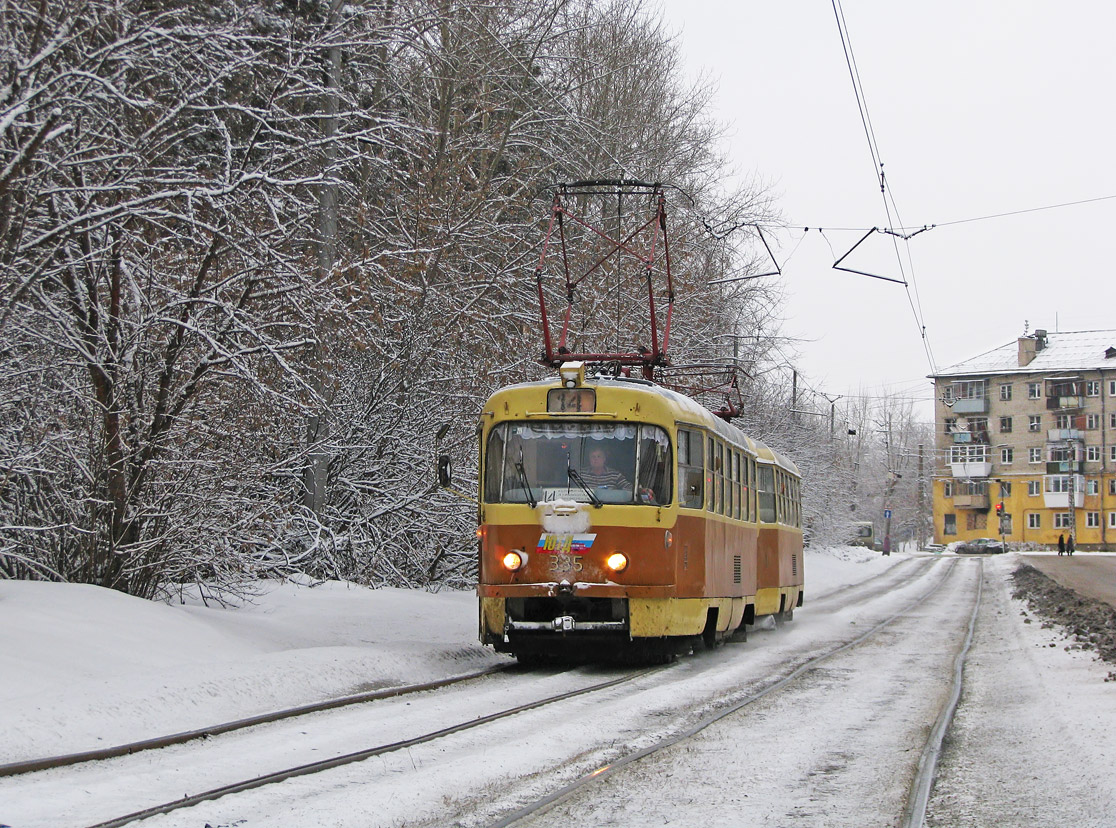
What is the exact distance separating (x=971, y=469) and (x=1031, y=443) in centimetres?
485

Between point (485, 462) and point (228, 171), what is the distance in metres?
3.88

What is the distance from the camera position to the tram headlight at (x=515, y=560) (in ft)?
44.3

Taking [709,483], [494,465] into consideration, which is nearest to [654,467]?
[709,483]

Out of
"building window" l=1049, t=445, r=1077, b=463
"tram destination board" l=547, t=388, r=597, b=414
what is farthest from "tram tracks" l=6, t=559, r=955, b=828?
"building window" l=1049, t=445, r=1077, b=463

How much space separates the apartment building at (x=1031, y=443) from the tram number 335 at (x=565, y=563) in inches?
3546

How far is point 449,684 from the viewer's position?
39.7ft

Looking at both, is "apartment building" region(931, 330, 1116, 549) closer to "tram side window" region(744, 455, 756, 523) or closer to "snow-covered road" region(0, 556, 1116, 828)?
"tram side window" region(744, 455, 756, 523)

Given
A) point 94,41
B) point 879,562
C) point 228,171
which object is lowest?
point 879,562

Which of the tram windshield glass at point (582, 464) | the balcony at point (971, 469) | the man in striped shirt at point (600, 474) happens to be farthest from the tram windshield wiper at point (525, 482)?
the balcony at point (971, 469)

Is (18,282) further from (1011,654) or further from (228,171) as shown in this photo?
(1011,654)

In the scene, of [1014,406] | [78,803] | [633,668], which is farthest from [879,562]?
[78,803]

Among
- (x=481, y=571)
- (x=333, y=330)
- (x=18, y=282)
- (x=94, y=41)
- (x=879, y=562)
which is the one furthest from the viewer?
(x=879, y=562)

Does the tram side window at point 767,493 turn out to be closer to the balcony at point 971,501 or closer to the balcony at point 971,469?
the balcony at point 971,469

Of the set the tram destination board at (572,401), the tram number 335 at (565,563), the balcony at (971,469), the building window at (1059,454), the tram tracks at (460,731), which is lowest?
the tram tracks at (460,731)
